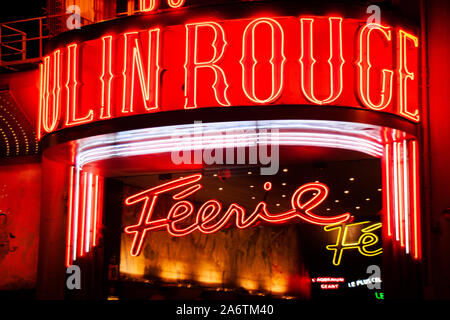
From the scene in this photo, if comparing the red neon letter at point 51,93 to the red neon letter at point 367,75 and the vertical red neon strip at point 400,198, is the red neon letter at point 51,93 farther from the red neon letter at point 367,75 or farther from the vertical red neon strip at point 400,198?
the vertical red neon strip at point 400,198

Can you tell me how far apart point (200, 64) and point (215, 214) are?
289 centimetres

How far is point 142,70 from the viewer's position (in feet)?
39.4

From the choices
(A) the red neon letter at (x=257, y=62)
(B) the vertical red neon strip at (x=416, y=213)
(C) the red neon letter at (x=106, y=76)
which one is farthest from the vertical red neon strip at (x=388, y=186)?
(C) the red neon letter at (x=106, y=76)

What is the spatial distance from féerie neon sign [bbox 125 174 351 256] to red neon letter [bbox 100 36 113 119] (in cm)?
219

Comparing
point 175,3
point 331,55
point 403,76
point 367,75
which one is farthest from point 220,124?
point 403,76

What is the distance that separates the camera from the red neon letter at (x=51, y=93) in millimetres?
12867

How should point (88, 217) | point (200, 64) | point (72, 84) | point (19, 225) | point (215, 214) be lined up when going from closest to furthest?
point (200, 64) < point (72, 84) < point (215, 214) < point (88, 217) < point (19, 225)

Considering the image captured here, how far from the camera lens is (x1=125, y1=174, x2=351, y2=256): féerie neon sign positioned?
1230 cm

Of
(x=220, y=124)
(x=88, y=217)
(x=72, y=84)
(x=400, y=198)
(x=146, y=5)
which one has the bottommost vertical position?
(x=88, y=217)

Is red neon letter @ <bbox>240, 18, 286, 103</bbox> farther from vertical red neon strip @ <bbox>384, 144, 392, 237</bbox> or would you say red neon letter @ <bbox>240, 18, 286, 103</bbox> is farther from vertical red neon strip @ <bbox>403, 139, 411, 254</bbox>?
vertical red neon strip @ <bbox>403, 139, 411, 254</bbox>

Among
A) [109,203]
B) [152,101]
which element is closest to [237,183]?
[109,203]

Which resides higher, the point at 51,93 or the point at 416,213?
the point at 51,93

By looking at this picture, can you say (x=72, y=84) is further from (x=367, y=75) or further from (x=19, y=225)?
(x=367, y=75)

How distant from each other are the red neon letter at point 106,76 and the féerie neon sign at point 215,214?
2188 mm
